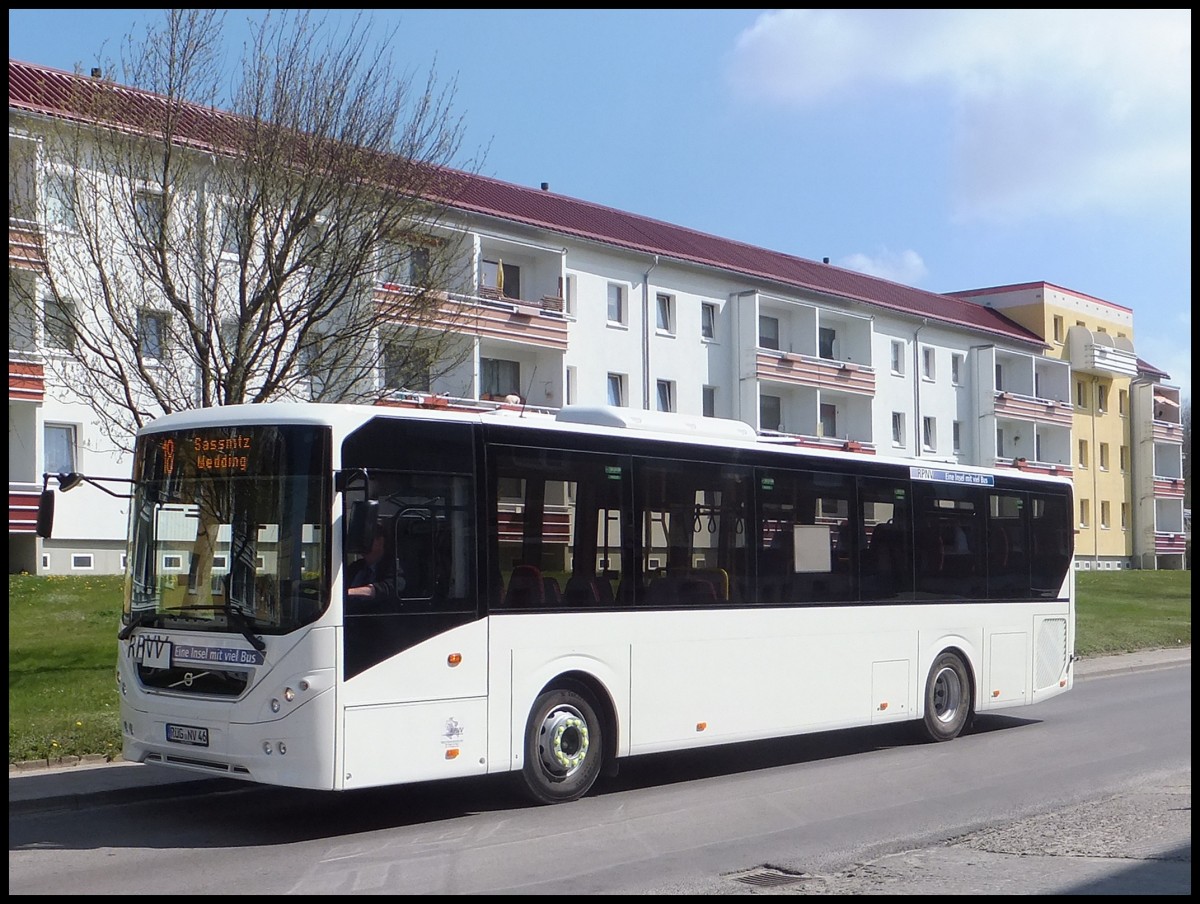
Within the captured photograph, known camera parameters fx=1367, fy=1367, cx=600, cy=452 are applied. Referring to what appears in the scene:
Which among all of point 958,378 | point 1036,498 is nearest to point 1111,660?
point 1036,498

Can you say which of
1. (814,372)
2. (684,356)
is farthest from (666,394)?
(814,372)

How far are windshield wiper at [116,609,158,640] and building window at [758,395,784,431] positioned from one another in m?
40.7

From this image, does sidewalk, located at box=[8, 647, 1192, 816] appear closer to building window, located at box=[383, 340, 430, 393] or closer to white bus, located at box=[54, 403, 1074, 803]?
white bus, located at box=[54, 403, 1074, 803]

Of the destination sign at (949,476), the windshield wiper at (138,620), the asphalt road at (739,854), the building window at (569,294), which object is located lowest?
the asphalt road at (739,854)

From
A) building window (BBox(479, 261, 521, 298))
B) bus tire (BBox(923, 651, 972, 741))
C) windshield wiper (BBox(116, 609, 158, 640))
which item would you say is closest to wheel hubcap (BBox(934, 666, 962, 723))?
bus tire (BBox(923, 651, 972, 741))

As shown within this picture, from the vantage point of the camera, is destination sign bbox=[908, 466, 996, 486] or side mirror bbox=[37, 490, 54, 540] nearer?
side mirror bbox=[37, 490, 54, 540]

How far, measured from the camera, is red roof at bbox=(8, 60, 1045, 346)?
16859 mm

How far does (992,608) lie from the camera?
1595 cm

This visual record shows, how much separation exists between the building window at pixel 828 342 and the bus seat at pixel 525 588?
4368 centimetres

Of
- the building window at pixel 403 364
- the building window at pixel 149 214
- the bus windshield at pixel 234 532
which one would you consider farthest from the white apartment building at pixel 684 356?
the bus windshield at pixel 234 532

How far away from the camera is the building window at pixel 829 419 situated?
175ft

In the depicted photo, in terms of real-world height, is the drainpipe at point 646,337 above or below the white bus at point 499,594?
above

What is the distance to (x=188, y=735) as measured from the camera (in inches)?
383

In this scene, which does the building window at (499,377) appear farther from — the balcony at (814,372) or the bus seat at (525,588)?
the bus seat at (525,588)
